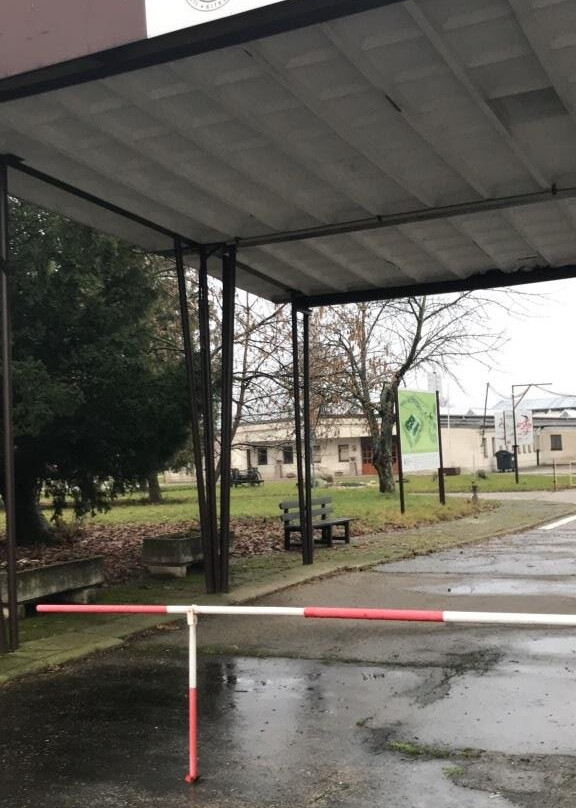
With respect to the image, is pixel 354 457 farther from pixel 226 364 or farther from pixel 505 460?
pixel 226 364

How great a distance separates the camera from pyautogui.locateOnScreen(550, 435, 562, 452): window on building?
254ft

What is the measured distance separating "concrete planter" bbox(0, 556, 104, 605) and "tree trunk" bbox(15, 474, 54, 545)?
463 cm

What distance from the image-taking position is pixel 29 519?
47.1ft

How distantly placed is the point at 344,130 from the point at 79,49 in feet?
7.87

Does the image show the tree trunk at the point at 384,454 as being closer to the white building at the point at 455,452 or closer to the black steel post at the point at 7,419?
the black steel post at the point at 7,419

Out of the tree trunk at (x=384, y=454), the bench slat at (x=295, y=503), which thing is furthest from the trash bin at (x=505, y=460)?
the bench slat at (x=295, y=503)

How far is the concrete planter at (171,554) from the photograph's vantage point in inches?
455

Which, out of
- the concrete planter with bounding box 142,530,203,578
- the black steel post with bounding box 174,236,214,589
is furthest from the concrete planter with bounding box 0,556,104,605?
the concrete planter with bounding box 142,530,203,578

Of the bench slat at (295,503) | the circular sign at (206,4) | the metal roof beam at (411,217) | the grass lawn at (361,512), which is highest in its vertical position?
the circular sign at (206,4)

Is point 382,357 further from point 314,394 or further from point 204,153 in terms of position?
point 204,153

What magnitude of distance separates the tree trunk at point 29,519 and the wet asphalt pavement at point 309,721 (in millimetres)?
6450

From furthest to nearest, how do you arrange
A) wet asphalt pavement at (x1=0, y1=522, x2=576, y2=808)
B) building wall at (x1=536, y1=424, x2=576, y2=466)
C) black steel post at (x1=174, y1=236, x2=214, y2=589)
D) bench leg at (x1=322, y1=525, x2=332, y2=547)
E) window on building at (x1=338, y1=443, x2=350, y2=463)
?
building wall at (x1=536, y1=424, x2=576, y2=466) → window on building at (x1=338, y1=443, x2=350, y2=463) → bench leg at (x1=322, y1=525, x2=332, y2=547) → black steel post at (x1=174, y1=236, x2=214, y2=589) → wet asphalt pavement at (x1=0, y1=522, x2=576, y2=808)

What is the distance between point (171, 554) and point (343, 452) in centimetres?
5827

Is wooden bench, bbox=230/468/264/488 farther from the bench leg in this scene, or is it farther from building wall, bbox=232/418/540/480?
the bench leg
